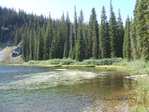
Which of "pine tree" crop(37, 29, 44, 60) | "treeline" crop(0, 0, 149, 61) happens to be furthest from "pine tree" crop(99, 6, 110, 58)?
"pine tree" crop(37, 29, 44, 60)

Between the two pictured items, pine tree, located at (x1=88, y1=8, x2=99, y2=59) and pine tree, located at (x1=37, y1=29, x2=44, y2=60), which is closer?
pine tree, located at (x1=88, y1=8, x2=99, y2=59)

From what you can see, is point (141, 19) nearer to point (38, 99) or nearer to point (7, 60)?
point (38, 99)

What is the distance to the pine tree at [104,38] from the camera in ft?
181

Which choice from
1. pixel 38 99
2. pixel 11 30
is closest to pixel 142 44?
pixel 38 99

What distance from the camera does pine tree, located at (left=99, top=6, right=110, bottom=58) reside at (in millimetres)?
55188

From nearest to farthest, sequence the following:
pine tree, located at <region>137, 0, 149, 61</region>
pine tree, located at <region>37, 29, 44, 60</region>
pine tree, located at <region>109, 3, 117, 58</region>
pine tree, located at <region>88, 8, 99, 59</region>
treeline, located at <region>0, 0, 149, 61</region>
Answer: pine tree, located at <region>137, 0, 149, 61</region>
treeline, located at <region>0, 0, 149, 61</region>
pine tree, located at <region>109, 3, 117, 58</region>
pine tree, located at <region>88, 8, 99, 59</region>
pine tree, located at <region>37, 29, 44, 60</region>

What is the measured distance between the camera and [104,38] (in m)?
56.7

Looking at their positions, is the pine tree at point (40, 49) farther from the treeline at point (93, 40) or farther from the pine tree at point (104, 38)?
the pine tree at point (104, 38)

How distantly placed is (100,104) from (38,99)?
4622 millimetres

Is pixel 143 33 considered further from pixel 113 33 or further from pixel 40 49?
pixel 40 49

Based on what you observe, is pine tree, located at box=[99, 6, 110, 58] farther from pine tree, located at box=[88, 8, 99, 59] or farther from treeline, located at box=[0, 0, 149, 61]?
pine tree, located at box=[88, 8, 99, 59]

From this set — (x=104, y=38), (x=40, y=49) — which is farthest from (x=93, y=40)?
(x=40, y=49)

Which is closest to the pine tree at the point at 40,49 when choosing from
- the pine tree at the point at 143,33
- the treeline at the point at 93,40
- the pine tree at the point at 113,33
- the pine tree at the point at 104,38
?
the treeline at the point at 93,40

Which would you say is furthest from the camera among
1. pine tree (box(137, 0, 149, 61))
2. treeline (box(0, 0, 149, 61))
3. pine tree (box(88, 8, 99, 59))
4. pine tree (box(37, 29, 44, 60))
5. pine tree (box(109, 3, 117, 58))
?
pine tree (box(37, 29, 44, 60))
